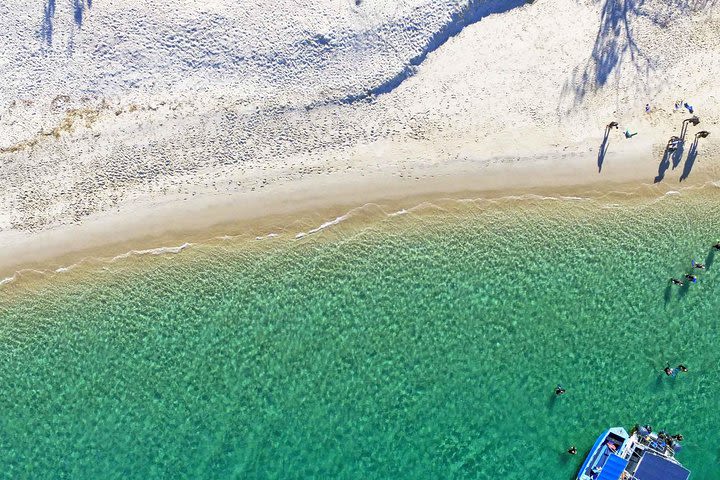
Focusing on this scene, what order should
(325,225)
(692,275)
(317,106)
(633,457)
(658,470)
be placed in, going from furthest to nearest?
(692,275) < (633,457) < (325,225) < (658,470) < (317,106)

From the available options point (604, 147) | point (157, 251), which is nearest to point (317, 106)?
point (157, 251)

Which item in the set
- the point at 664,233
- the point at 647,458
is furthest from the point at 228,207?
the point at 647,458

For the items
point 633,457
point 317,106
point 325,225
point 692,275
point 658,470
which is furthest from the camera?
point 692,275

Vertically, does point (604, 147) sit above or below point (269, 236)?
above

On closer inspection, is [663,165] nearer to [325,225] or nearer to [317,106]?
[325,225]

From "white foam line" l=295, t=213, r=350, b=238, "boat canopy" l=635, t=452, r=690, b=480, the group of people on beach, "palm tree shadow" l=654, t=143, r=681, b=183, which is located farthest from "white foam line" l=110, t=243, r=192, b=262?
"boat canopy" l=635, t=452, r=690, b=480

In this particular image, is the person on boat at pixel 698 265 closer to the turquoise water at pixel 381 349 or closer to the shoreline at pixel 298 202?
the turquoise water at pixel 381 349

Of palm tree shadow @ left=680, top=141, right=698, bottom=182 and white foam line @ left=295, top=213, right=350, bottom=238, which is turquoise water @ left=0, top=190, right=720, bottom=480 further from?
palm tree shadow @ left=680, top=141, right=698, bottom=182

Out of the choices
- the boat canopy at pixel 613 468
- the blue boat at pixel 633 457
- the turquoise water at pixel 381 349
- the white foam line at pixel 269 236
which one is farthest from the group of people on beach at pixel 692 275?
the white foam line at pixel 269 236
